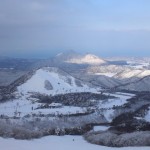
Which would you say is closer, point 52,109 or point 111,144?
point 111,144

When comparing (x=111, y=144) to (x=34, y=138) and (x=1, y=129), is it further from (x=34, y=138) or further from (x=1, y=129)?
(x=1, y=129)

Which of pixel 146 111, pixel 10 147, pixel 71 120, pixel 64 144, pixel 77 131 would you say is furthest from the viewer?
pixel 146 111

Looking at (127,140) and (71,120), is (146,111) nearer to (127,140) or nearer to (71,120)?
(71,120)

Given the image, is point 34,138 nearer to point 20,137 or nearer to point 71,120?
point 20,137

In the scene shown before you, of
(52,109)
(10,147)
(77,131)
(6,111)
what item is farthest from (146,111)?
(10,147)

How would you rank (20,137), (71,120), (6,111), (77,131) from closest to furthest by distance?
(20,137) < (77,131) < (71,120) < (6,111)

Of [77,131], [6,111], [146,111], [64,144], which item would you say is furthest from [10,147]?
[6,111]

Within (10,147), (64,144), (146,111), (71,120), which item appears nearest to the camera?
(10,147)

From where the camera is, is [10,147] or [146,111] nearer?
[10,147]

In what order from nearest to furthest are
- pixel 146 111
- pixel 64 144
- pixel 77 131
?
1. pixel 64 144
2. pixel 77 131
3. pixel 146 111
